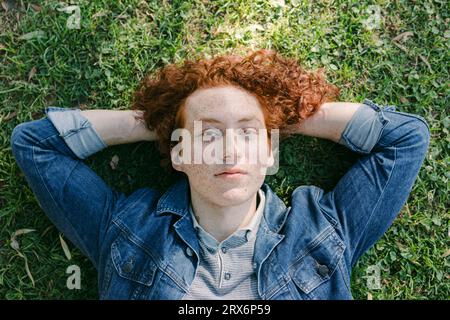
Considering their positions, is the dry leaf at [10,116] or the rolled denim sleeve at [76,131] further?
the dry leaf at [10,116]

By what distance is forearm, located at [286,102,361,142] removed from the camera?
3.43 meters

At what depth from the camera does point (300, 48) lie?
12.5ft

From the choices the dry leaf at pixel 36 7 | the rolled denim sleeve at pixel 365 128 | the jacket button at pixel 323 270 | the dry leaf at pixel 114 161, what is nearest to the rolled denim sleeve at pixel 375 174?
the rolled denim sleeve at pixel 365 128

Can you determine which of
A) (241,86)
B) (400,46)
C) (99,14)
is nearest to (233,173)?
(241,86)

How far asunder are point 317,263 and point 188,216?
2.75ft

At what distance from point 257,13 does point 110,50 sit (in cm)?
106

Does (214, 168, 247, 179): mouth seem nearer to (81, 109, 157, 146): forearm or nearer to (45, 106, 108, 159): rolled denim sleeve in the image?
(81, 109, 157, 146): forearm

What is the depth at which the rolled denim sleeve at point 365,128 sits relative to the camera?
11.1 ft

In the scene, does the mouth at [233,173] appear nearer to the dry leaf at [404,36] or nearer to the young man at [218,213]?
the young man at [218,213]

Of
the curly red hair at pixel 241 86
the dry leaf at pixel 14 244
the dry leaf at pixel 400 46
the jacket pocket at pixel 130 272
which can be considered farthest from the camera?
the dry leaf at pixel 400 46

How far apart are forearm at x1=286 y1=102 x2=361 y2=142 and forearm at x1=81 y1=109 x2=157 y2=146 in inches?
37.2

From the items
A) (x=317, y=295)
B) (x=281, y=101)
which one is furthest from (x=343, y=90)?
(x=317, y=295)

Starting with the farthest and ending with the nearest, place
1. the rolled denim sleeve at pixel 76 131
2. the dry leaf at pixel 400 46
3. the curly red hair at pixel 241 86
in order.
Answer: the dry leaf at pixel 400 46 < the rolled denim sleeve at pixel 76 131 < the curly red hair at pixel 241 86

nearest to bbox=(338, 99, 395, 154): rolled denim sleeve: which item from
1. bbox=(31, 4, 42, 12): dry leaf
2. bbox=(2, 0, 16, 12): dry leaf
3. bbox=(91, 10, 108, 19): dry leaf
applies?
bbox=(91, 10, 108, 19): dry leaf
